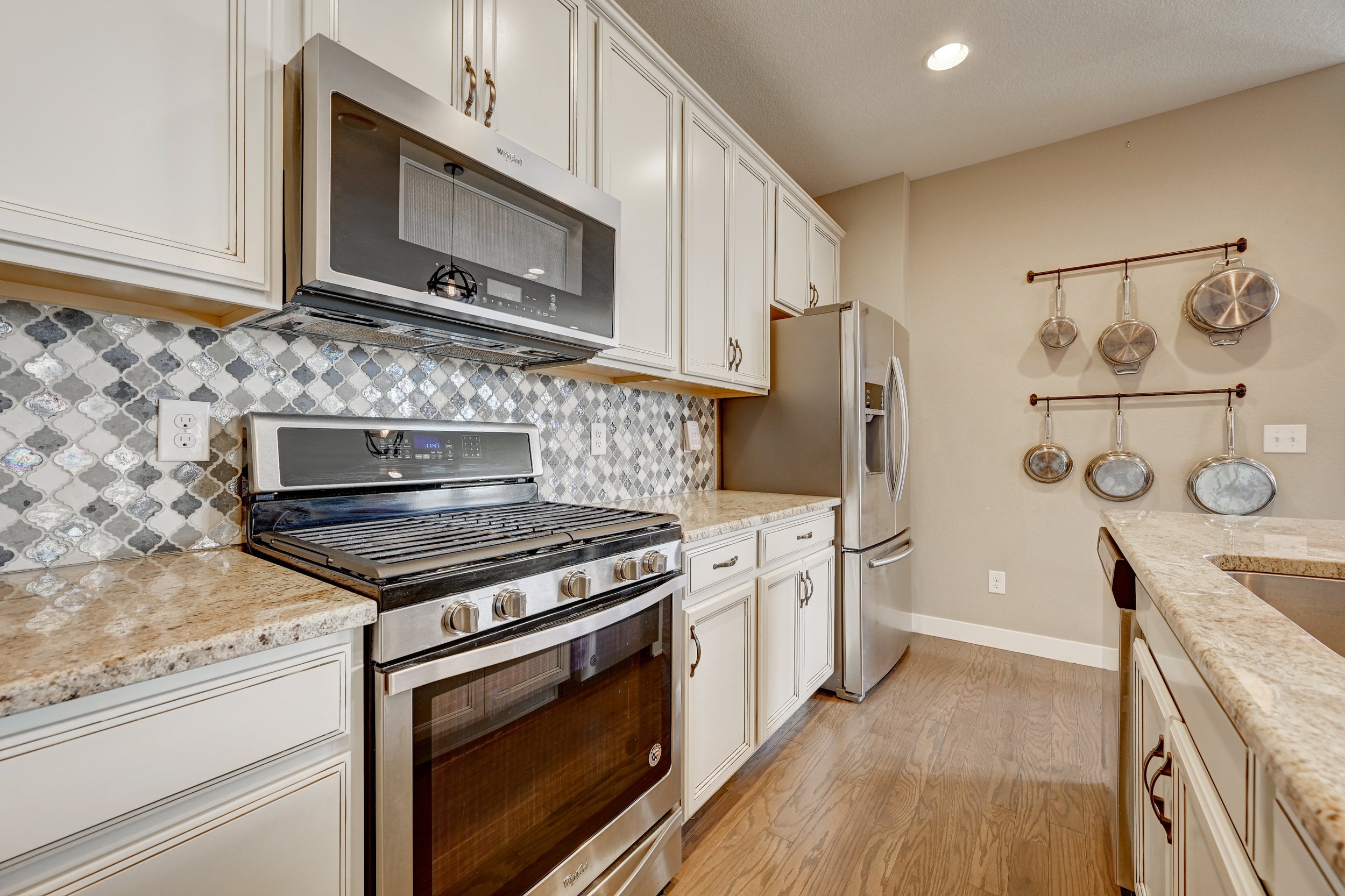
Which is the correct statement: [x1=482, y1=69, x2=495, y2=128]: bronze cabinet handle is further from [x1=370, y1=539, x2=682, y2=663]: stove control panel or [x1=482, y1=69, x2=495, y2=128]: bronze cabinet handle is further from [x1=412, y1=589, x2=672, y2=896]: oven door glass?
[x1=412, y1=589, x2=672, y2=896]: oven door glass

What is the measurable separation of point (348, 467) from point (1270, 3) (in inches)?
130

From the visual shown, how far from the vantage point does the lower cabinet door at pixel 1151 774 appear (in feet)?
2.93

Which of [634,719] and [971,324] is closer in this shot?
[634,719]

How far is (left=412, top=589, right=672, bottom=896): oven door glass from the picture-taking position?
91 centimetres

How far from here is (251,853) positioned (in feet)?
2.33

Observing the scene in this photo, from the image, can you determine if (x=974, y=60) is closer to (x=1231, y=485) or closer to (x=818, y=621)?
(x=1231, y=485)

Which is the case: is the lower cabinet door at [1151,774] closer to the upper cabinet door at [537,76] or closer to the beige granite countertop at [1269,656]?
the beige granite countertop at [1269,656]

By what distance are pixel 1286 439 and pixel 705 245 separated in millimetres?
2536

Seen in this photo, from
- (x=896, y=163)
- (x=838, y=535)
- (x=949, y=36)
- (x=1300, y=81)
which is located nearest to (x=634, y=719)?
(x=838, y=535)

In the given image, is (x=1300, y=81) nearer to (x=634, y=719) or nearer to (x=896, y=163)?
(x=896, y=163)

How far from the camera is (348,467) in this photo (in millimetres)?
1297

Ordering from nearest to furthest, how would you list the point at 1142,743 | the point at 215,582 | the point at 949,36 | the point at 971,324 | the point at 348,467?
the point at 215,582, the point at 1142,743, the point at 348,467, the point at 949,36, the point at 971,324

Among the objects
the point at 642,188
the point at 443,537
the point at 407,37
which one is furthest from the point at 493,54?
the point at 443,537

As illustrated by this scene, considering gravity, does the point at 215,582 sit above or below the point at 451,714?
above
